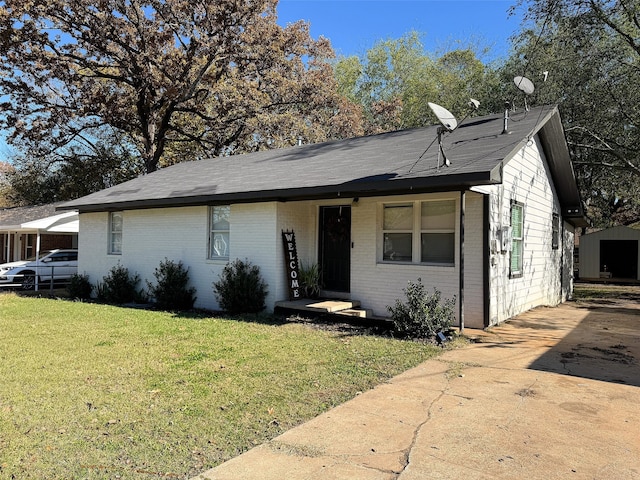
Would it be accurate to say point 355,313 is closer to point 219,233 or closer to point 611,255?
point 219,233

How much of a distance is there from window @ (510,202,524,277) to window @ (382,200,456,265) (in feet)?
5.93

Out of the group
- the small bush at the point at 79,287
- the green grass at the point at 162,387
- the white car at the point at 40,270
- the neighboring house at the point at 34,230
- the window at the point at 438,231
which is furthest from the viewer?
the neighboring house at the point at 34,230

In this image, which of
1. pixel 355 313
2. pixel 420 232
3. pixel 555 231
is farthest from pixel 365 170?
pixel 555 231

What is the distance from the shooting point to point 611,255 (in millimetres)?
26891

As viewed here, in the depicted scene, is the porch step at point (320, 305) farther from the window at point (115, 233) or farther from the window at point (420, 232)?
the window at point (115, 233)

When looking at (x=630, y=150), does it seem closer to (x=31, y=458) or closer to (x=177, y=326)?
(x=177, y=326)

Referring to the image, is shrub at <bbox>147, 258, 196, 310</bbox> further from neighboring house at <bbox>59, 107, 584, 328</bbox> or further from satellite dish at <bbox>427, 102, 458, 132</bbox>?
satellite dish at <bbox>427, 102, 458, 132</bbox>

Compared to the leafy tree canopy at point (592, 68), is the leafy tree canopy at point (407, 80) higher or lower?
higher

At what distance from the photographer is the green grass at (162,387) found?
3482 mm

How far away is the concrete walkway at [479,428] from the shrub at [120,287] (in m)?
9.60

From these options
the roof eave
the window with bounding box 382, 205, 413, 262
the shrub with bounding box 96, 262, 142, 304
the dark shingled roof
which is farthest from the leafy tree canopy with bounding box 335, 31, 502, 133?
the shrub with bounding box 96, 262, 142, 304

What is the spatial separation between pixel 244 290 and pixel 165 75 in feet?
55.1

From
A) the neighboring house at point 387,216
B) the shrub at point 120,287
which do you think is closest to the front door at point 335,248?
the neighboring house at point 387,216

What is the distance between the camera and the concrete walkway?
3326 mm
